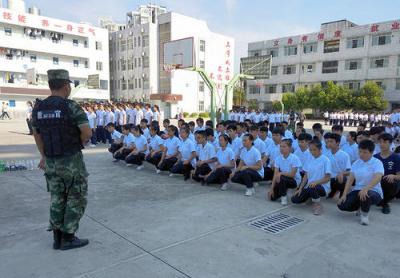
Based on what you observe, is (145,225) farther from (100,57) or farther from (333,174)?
(100,57)

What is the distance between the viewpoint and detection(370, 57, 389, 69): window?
3253 centimetres

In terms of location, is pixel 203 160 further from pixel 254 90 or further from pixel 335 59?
pixel 254 90

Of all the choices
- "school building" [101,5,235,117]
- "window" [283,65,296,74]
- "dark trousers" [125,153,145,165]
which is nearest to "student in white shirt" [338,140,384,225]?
"dark trousers" [125,153,145,165]

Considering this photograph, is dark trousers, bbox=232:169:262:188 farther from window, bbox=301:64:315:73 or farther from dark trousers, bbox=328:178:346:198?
window, bbox=301:64:315:73

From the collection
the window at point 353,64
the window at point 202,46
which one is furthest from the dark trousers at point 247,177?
the window at point 202,46

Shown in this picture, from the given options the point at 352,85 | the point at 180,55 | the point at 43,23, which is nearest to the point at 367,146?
the point at 180,55

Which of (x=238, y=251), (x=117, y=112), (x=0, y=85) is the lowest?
(x=238, y=251)

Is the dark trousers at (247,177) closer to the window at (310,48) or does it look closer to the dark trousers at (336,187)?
the dark trousers at (336,187)

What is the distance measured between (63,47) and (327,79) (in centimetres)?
3143

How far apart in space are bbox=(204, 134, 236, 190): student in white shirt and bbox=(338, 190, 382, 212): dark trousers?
82.3 inches

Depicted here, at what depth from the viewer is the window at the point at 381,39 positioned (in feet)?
105

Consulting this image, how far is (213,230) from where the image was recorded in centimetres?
377

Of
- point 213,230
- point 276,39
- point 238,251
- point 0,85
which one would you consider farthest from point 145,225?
point 276,39

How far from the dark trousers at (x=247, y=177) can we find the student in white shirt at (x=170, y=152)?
1768 millimetres
